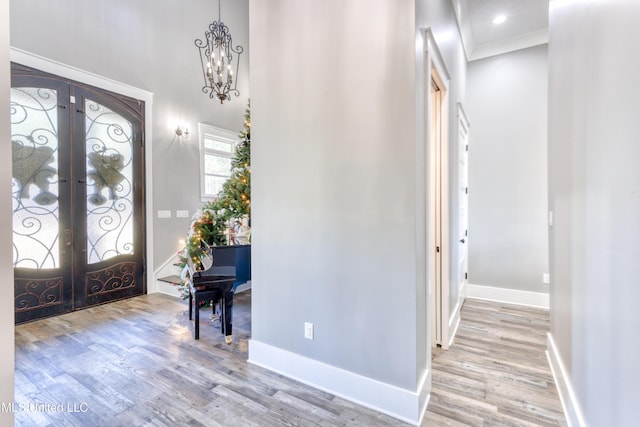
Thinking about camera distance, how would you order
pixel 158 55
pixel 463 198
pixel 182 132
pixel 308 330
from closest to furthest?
pixel 308 330
pixel 463 198
pixel 158 55
pixel 182 132

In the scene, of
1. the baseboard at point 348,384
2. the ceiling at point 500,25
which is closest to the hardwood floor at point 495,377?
the baseboard at point 348,384

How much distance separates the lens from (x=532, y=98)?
3.62 m

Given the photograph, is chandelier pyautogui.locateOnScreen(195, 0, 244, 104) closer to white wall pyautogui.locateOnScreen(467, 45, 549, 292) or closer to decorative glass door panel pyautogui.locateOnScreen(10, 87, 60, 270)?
decorative glass door panel pyautogui.locateOnScreen(10, 87, 60, 270)

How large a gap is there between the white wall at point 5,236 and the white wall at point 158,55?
365 cm

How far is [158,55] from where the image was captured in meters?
4.43

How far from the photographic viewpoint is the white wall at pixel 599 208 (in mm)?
943

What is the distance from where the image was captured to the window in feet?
16.7

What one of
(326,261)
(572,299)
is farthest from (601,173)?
(326,261)

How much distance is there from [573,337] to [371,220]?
1.35 meters

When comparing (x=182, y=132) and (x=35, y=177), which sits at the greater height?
(x=182, y=132)

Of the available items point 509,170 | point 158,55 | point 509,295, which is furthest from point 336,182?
point 158,55

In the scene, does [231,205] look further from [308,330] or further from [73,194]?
[73,194]

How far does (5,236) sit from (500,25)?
4.51m


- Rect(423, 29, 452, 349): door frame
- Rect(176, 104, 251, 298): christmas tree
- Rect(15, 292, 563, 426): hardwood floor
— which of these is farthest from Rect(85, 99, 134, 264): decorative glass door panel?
Rect(423, 29, 452, 349): door frame
